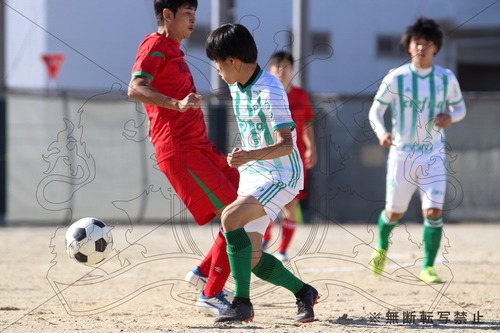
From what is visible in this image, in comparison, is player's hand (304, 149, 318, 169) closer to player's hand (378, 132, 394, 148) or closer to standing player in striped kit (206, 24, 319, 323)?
player's hand (378, 132, 394, 148)

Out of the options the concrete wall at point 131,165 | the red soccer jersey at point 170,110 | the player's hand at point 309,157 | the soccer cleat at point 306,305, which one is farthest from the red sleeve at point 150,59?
the concrete wall at point 131,165

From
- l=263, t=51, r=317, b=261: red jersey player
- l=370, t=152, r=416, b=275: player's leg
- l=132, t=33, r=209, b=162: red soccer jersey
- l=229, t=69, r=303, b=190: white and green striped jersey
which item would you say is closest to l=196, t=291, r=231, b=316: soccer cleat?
l=229, t=69, r=303, b=190: white and green striped jersey

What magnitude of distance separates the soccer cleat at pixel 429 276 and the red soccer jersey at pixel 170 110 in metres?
2.46

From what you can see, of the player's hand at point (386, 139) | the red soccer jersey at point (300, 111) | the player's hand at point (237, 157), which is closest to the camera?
the player's hand at point (237, 157)

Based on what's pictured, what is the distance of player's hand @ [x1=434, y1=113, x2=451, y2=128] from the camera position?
657 cm

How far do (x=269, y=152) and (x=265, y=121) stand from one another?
25 centimetres

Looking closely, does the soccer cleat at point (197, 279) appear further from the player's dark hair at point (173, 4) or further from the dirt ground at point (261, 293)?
the player's dark hair at point (173, 4)

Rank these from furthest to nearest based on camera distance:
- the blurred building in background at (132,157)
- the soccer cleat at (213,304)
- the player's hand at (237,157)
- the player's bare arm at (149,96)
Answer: the blurred building in background at (132,157)
the soccer cleat at (213,304)
the player's bare arm at (149,96)
the player's hand at (237,157)

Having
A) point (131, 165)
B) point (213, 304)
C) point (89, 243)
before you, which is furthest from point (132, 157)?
point (213, 304)

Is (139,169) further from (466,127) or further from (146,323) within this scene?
(146,323)

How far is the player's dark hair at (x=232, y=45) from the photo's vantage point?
4605mm

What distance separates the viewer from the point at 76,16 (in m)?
19.0

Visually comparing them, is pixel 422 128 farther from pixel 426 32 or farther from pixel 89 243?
pixel 89 243

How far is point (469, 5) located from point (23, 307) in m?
17.6
